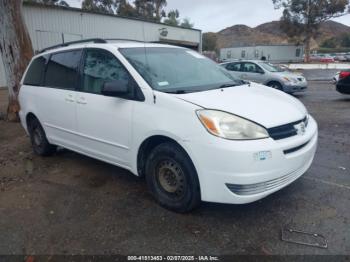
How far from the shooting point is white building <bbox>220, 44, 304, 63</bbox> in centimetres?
5425

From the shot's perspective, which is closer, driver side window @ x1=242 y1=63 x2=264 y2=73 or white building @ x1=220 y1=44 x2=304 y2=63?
driver side window @ x1=242 y1=63 x2=264 y2=73

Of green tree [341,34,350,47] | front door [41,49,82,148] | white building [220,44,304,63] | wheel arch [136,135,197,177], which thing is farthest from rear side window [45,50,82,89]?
green tree [341,34,350,47]

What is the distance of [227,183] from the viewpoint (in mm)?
2926

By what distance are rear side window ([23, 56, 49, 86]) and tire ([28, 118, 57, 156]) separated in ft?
2.07

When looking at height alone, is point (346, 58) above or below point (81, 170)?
above

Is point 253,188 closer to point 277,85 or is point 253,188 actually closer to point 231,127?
point 231,127

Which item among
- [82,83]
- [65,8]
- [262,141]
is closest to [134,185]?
[82,83]

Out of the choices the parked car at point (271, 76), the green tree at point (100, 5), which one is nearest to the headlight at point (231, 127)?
the parked car at point (271, 76)

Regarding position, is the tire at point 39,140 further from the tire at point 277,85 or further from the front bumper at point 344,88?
the front bumper at point 344,88

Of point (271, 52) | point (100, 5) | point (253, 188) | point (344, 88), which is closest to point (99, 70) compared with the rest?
point (253, 188)

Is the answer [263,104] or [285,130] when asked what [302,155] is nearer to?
[285,130]

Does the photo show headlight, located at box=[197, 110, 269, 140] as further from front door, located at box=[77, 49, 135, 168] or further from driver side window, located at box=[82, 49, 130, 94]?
driver side window, located at box=[82, 49, 130, 94]

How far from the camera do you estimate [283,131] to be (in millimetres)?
3123

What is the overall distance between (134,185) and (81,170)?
3.54 ft
